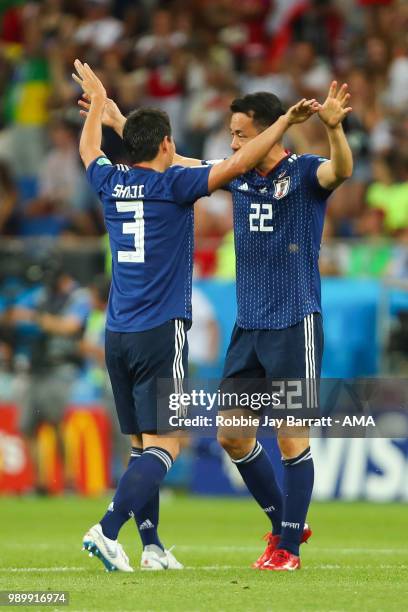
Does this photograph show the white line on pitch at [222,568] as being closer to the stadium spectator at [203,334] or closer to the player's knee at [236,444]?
the player's knee at [236,444]

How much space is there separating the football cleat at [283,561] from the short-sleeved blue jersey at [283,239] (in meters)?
1.22

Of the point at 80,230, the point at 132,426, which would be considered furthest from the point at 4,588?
the point at 80,230

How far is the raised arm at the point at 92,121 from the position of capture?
8258mm

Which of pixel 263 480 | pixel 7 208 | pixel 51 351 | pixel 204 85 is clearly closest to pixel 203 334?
pixel 51 351

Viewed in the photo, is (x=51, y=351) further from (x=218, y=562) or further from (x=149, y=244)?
(x=149, y=244)

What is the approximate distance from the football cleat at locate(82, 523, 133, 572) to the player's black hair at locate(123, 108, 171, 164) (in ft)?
6.49

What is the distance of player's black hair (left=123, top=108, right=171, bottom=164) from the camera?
311 inches

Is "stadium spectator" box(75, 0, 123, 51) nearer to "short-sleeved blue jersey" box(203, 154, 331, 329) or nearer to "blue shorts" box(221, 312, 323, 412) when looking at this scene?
"short-sleeved blue jersey" box(203, 154, 331, 329)

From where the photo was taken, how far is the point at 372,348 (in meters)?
14.3

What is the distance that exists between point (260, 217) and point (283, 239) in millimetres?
179

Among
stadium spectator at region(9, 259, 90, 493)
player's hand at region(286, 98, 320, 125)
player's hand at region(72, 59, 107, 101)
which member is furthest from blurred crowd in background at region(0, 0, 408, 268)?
player's hand at region(286, 98, 320, 125)

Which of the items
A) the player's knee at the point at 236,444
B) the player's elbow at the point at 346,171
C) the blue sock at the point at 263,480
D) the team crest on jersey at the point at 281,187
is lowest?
the blue sock at the point at 263,480

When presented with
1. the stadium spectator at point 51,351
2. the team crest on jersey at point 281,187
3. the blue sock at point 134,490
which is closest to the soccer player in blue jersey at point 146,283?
the blue sock at point 134,490

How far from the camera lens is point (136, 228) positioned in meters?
7.93
